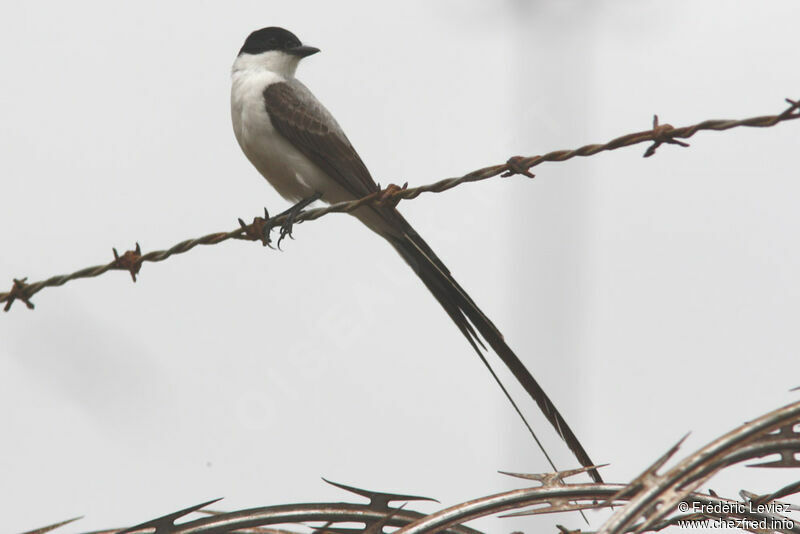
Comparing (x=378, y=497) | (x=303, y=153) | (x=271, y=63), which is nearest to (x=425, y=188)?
(x=378, y=497)

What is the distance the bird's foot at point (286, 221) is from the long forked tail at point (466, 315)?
17.6 inches

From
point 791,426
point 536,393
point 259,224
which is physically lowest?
point 791,426

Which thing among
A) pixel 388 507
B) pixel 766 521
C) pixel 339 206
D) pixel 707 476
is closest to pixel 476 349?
pixel 339 206

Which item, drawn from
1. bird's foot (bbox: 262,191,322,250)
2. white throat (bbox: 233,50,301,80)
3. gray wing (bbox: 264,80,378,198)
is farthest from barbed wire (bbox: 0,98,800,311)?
white throat (bbox: 233,50,301,80)

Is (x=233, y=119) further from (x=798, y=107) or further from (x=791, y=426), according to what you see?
(x=791, y=426)

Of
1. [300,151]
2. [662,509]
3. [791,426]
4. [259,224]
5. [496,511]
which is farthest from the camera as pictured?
[300,151]

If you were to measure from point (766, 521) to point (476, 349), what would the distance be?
1.69 meters

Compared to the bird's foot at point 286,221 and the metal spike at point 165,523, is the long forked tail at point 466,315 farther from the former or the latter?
the metal spike at point 165,523

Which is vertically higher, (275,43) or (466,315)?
(275,43)

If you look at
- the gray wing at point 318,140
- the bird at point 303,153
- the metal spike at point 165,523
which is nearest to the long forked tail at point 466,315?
the bird at point 303,153

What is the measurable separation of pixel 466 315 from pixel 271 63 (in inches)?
82.8

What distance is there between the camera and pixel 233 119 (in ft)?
16.4

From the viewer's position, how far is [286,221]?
14.1 feet

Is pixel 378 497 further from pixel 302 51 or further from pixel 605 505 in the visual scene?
pixel 302 51
